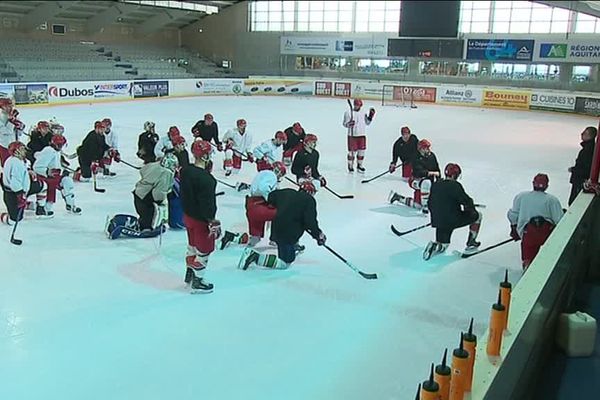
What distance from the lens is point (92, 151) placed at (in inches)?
353

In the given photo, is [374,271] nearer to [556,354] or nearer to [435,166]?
[556,354]

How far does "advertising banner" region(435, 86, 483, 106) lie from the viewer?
24881 millimetres

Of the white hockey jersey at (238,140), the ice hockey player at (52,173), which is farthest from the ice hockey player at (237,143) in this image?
the ice hockey player at (52,173)

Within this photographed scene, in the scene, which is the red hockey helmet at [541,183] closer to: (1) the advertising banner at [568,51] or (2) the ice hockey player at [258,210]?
(2) the ice hockey player at [258,210]

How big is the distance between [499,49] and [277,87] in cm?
1040

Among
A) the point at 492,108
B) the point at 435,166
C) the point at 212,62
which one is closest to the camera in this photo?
the point at 435,166

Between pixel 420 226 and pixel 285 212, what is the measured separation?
99.2 inches

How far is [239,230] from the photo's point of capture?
7.04 meters

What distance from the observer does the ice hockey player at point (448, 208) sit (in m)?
5.93

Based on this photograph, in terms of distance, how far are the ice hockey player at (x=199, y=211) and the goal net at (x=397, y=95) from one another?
21.4 metres

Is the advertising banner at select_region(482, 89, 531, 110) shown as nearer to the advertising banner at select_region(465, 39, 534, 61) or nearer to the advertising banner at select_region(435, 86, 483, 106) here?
the advertising banner at select_region(435, 86, 483, 106)

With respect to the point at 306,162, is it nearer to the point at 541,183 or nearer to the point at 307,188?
the point at 307,188

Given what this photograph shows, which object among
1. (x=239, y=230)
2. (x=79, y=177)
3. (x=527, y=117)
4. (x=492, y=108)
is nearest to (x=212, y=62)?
(x=492, y=108)

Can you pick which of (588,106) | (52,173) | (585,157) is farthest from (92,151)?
(588,106)
